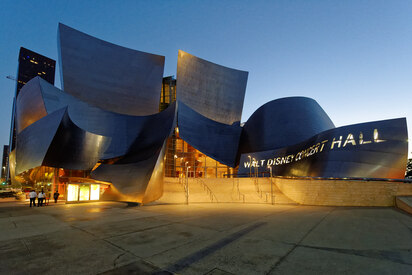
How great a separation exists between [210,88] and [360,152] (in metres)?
30.7

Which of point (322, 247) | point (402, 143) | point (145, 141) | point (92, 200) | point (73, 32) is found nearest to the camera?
point (322, 247)

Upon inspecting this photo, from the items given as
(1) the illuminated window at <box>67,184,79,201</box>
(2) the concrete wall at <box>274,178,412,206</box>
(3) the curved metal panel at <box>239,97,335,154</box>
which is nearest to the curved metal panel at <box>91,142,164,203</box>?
(1) the illuminated window at <box>67,184,79,201</box>

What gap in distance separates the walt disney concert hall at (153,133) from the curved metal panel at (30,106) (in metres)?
0.16

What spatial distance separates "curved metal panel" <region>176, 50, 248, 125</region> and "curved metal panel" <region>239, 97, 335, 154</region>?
480 inches

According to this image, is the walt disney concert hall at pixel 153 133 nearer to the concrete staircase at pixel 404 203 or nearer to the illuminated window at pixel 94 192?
the illuminated window at pixel 94 192

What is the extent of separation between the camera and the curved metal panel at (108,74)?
106 ft

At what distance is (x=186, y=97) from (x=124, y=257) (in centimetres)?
3739

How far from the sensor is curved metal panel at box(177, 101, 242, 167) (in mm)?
30531

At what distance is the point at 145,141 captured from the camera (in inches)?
1008

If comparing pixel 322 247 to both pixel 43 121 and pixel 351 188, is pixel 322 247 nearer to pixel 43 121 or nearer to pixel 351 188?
pixel 351 188

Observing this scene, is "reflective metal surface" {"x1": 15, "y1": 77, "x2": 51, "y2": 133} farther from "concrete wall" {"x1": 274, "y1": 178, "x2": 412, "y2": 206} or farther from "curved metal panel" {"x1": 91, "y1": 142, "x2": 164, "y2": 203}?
"concrete wall" {"x1": 274, "y1": 178, "x2": 412, "y2": 206}

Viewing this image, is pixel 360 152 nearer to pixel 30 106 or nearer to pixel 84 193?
pixel 84 193

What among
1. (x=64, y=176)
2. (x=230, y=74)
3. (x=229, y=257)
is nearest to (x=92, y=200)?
(x=64, y=176)

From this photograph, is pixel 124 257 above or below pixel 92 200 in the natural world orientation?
above
